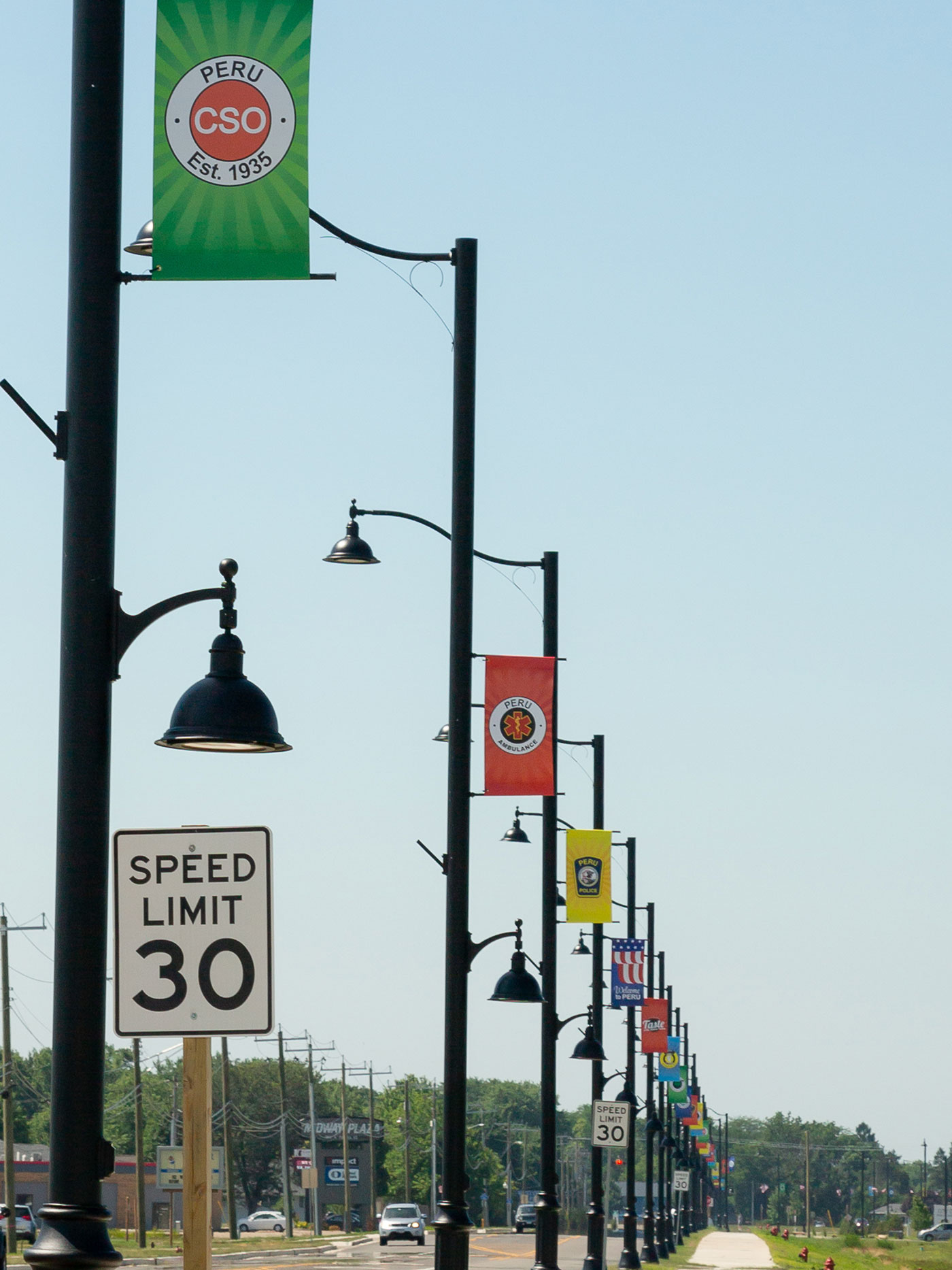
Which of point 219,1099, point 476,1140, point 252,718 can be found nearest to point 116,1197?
point 219,1099

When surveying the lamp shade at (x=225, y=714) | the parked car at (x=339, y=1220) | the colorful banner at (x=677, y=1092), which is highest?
the lamp shade at (x=225, y=714)

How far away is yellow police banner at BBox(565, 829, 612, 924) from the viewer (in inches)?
1239

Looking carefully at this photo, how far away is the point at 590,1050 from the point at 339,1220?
123m

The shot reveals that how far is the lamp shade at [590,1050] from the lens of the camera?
111 ft

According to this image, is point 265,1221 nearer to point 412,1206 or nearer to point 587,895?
point 412,1206

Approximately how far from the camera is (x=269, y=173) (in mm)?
9156

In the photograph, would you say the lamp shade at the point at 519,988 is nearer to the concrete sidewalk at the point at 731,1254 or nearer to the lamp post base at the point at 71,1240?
the lamp post base at the point at 71,1240

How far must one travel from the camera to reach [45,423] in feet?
28.3

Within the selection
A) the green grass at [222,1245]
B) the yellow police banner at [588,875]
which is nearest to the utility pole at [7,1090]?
the green grass at [222,1245]

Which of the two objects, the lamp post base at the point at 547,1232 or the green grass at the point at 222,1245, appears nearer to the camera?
the lamp post base at the point at 547,1232

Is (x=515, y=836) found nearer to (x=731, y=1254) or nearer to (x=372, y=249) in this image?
(x=372, y=249)

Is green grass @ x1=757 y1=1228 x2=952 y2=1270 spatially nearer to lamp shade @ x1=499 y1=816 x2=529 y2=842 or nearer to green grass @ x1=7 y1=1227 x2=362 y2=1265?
green grass @ x1=7 y1=1227 x2=362 y2=1265

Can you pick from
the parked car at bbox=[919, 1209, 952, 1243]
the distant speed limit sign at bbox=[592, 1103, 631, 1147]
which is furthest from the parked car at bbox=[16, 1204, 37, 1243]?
the parked car at bbox=[919, 1209, 952, 1243]

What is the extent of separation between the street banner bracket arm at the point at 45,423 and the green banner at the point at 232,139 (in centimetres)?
89
